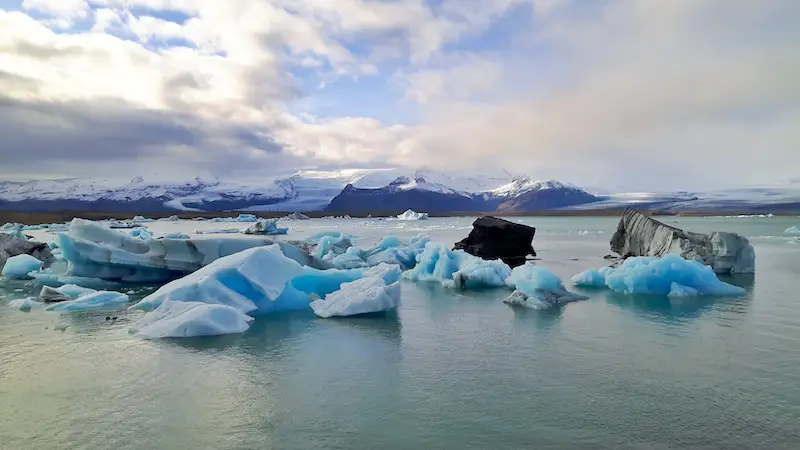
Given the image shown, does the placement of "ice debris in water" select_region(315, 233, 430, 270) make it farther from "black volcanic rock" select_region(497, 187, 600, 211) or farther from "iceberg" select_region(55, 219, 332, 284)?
"black volcanic rock" select_region(497, 187, 600, 211)

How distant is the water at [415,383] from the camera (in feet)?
11.9

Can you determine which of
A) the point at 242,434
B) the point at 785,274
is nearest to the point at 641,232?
the point at 785,274

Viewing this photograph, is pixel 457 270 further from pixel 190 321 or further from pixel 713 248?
pixel 190 321

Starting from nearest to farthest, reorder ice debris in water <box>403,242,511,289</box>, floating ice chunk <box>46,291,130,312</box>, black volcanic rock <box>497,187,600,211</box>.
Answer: floating ice chunk <box>46,291,130,312</box>, ice debris in water <box>403,242,511,289</box>, black volcanic rock <box>497,187,600,211</box>

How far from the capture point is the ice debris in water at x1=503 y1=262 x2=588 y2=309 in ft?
27.8

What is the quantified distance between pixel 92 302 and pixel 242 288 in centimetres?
262

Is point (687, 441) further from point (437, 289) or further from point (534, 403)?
point (437, 289)

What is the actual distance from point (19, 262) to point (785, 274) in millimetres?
17985

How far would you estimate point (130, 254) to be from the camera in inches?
426

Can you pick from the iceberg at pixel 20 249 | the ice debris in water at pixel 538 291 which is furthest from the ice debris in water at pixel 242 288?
the iceberg at pixel 20 249

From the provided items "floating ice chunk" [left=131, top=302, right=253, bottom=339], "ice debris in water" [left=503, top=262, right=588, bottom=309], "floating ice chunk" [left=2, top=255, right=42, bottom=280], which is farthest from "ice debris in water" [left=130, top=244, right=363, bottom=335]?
"floating ice chunk" [left=2, top=255, right=42, bottom=280]

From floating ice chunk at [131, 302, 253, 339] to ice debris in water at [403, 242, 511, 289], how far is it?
5182mm

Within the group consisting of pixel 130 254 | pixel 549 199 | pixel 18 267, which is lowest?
pixel 18 267

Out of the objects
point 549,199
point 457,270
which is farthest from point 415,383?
point 549,199
